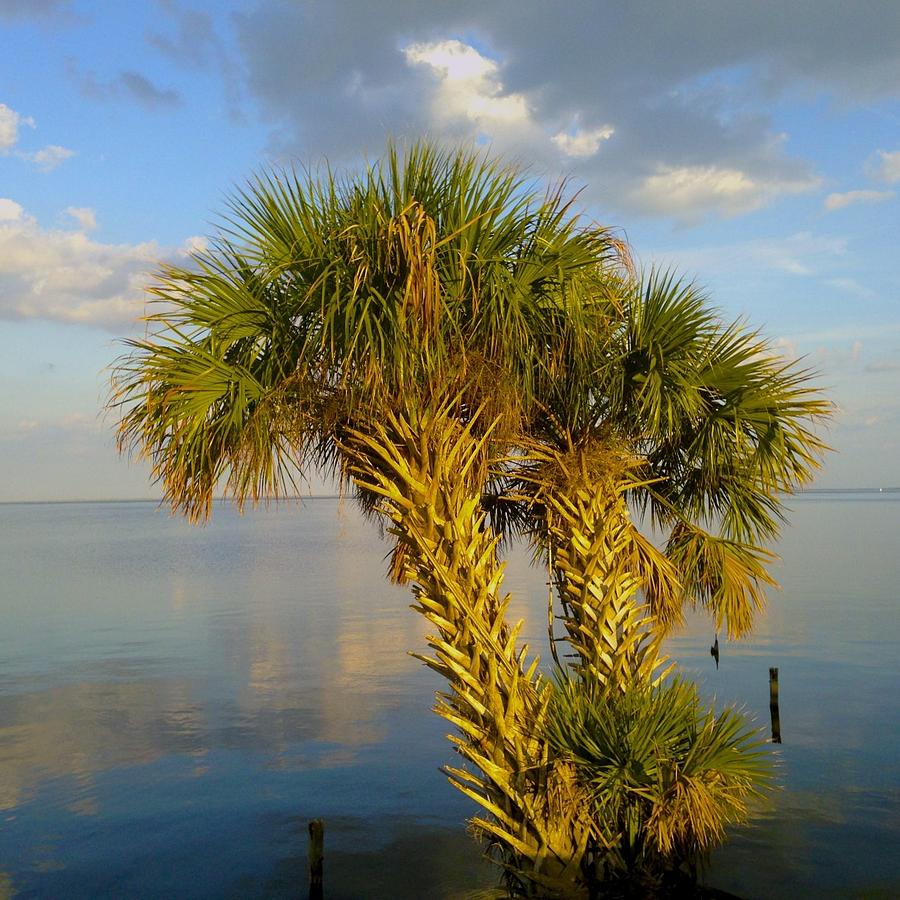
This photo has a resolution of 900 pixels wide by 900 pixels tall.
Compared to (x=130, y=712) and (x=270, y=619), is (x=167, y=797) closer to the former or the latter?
(x=130, y=712)

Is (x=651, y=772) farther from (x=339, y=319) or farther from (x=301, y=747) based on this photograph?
(x=301, y=747)

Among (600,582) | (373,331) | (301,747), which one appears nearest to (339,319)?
(373,331)

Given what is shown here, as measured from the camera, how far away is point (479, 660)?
366 inches

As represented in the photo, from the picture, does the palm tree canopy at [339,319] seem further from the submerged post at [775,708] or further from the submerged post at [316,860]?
the submerged post at [775,708]

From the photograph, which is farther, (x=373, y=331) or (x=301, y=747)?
(x=301, y=747)

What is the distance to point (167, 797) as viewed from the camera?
58.0ft

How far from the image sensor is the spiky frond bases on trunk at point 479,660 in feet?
30.1

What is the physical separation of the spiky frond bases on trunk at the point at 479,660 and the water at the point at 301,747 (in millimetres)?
2351

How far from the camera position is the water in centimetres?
1381

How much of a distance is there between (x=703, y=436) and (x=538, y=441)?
191 cm

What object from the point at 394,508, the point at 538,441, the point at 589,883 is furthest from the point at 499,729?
the point at 538,441

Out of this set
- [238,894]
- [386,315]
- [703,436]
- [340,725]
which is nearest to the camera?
[386,315]

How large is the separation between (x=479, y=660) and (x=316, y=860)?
15.1ft

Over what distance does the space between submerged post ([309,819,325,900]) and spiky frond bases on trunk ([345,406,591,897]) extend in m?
3.17
